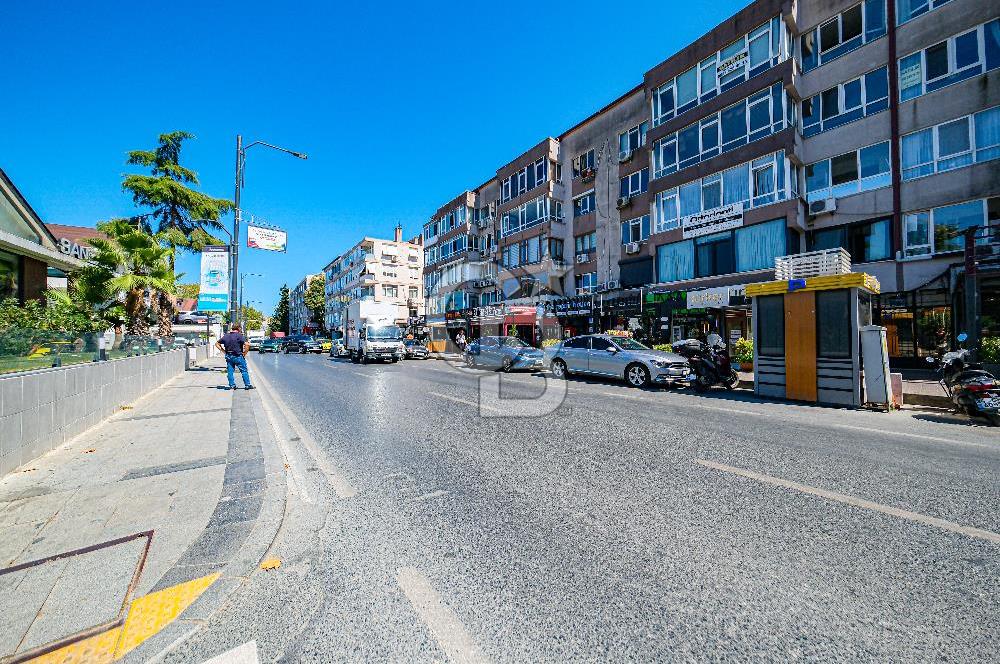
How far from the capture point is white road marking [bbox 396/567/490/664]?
203 centimetres

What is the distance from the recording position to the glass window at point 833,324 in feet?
31.5

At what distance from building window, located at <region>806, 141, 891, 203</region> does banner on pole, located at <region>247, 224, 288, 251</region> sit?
25663mm

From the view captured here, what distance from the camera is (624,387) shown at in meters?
12.9

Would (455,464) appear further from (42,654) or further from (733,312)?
(733,312)

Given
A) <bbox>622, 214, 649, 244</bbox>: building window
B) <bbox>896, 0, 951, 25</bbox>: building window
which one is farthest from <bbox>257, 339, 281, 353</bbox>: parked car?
<bbox>896, 0, 951, 25</bbox>: building window

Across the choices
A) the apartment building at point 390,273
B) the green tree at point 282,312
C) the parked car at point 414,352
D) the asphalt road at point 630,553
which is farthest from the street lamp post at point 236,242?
the green tree at point 282,312

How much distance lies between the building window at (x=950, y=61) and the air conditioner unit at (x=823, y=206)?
3991mm

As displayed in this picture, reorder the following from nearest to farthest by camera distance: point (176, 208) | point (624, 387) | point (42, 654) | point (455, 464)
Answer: point (42, 654)
point (455, 464)
point (624, 387)
point (176, 208)

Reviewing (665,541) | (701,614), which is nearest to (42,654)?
(701,614)

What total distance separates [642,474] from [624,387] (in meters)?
8.65

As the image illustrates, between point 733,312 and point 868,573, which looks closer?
point 868,573

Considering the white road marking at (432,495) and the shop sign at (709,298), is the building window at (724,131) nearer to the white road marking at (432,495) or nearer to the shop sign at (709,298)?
the shop sign at (709,298)

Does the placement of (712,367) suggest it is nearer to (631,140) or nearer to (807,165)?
(807,165)

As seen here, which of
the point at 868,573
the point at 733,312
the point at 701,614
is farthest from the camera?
the point at 733,312
